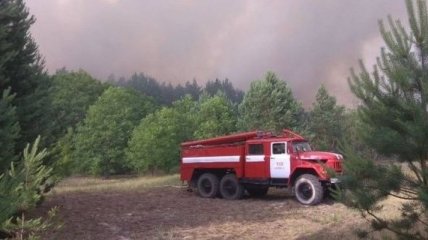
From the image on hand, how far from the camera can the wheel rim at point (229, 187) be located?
19.1 metres

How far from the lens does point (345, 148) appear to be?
823 centimetres

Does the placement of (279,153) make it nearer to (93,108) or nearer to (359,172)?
(359,172)

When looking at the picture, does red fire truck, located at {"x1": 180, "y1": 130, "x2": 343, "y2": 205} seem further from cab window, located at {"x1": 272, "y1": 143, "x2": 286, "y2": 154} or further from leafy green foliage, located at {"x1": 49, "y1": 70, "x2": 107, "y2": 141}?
leafy green foliage, located at {"x1": 49, "y1": 70, "x2": 107, "y2": 141}

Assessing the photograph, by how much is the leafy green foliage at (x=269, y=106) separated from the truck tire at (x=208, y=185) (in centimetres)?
2255

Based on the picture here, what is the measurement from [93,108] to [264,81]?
16.7m

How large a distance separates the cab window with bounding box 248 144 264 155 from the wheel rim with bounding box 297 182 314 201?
194cm

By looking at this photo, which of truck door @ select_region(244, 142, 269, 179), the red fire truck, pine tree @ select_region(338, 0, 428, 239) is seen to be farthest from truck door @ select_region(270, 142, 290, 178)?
pine tree @ select_region(338, 0, 428, 239)

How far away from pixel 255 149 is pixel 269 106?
26.3m

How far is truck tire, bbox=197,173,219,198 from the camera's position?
64.2 feet

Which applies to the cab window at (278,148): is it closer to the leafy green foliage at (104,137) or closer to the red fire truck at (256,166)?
the red fire truck at (256,166)

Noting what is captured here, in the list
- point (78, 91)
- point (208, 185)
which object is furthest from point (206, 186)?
point (78, 91)

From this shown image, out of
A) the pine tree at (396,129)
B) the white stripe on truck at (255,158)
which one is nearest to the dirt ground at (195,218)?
the white stripe on truck at (255,158)

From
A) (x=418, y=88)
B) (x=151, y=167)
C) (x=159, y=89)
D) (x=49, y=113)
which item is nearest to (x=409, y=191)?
(x=418, y=88)

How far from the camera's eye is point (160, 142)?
41.1 m
